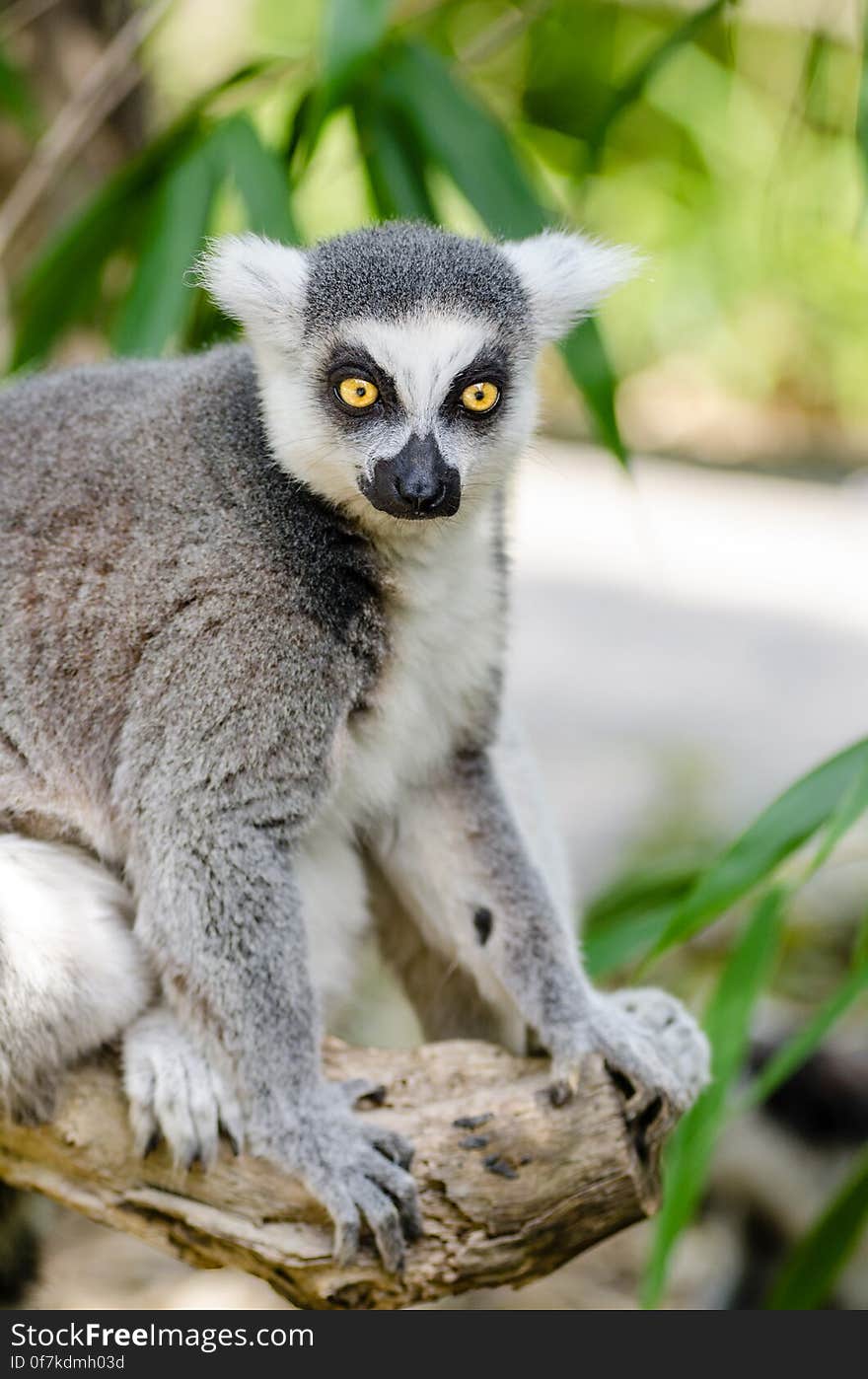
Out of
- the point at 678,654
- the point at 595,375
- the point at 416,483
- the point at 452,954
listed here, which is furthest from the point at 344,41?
the point at 678,654

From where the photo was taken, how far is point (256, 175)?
12.1 ft

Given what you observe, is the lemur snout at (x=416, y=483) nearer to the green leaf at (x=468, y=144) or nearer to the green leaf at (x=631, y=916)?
the green leaf at (x=468, y=144)

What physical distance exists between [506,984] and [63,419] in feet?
4.77

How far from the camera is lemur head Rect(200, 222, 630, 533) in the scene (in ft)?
8.76

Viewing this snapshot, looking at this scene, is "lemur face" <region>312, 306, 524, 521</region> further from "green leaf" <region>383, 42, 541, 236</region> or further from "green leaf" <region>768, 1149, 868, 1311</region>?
"green leaf" <region>768, 1149, 868, 1311</region>

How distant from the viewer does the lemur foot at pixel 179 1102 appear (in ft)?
8.76

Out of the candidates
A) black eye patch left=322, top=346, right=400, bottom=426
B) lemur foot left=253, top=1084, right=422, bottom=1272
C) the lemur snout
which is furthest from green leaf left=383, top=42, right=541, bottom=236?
lemur foot left=253, top=1084, right=422, bottom=1272

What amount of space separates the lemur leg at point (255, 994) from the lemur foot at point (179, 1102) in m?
0.03

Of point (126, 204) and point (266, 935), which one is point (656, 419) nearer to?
point (126, 204)

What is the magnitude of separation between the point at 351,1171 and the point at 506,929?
2.05ft

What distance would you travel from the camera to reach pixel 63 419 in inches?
119

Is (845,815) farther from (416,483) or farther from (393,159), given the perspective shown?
(393,159)

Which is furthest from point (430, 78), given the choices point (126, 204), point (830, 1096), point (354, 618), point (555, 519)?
point (555, 519)

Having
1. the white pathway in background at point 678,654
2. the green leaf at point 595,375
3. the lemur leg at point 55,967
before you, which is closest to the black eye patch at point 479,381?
the green leaf at point 595,375
